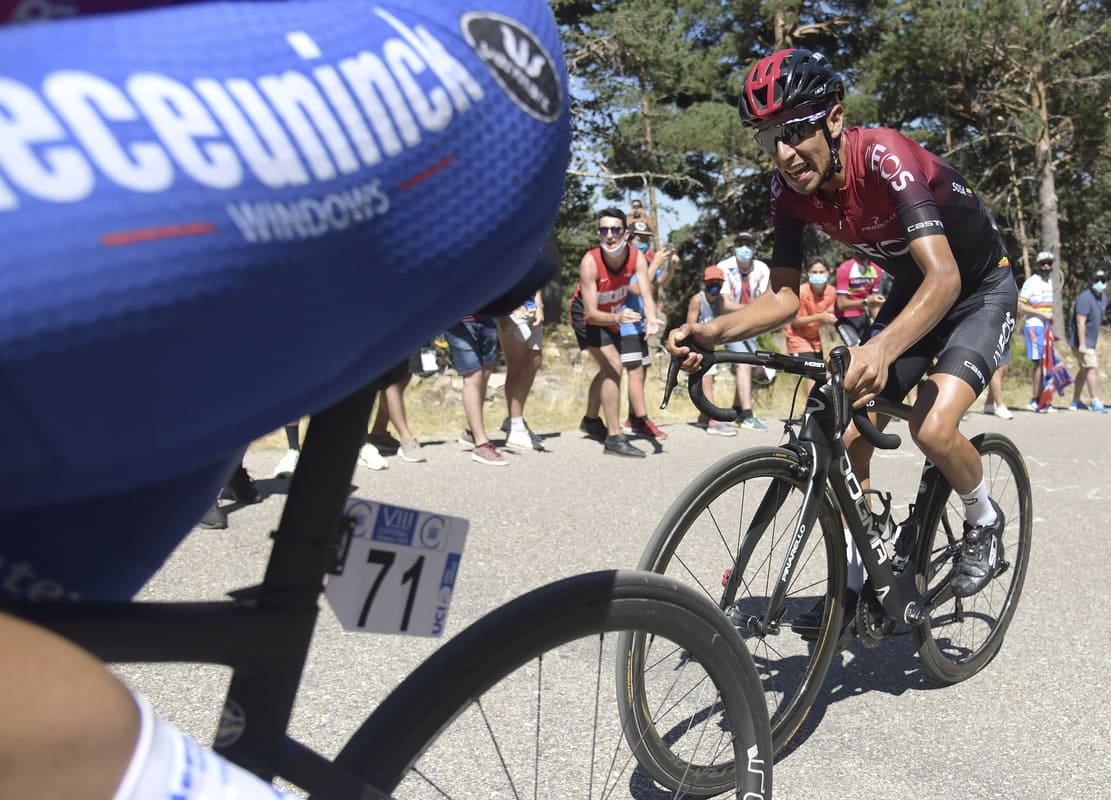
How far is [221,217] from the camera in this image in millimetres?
897

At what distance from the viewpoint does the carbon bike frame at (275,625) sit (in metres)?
1.04

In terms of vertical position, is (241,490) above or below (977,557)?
below

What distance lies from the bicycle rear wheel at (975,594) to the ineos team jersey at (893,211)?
0.65 m

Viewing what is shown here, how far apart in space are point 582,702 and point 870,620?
42.8 inches

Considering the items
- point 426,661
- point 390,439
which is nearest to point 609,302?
point 390,439

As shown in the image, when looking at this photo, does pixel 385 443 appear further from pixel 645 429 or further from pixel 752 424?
pixel 752 424

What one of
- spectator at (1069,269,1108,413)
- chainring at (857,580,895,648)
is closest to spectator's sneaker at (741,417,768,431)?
spectator at (1069,269,1108,413)

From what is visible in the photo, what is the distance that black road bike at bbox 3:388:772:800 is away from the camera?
111cm

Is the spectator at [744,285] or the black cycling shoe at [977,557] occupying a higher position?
the black cycling shoe at [977,557]

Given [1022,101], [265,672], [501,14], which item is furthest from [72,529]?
[1022,101]

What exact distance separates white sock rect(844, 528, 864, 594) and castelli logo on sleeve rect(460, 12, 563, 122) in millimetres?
2134

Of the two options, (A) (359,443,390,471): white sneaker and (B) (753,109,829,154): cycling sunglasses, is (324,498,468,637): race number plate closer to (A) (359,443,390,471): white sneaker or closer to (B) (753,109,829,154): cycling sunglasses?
(B) (753,109,829,154): cycling sunglasses

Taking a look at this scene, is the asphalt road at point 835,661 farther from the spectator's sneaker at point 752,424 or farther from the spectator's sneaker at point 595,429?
the spectator's sneaker at point 752,424

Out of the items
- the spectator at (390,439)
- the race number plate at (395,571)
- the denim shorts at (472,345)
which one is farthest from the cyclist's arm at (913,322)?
the denim shorts at (472,345)
